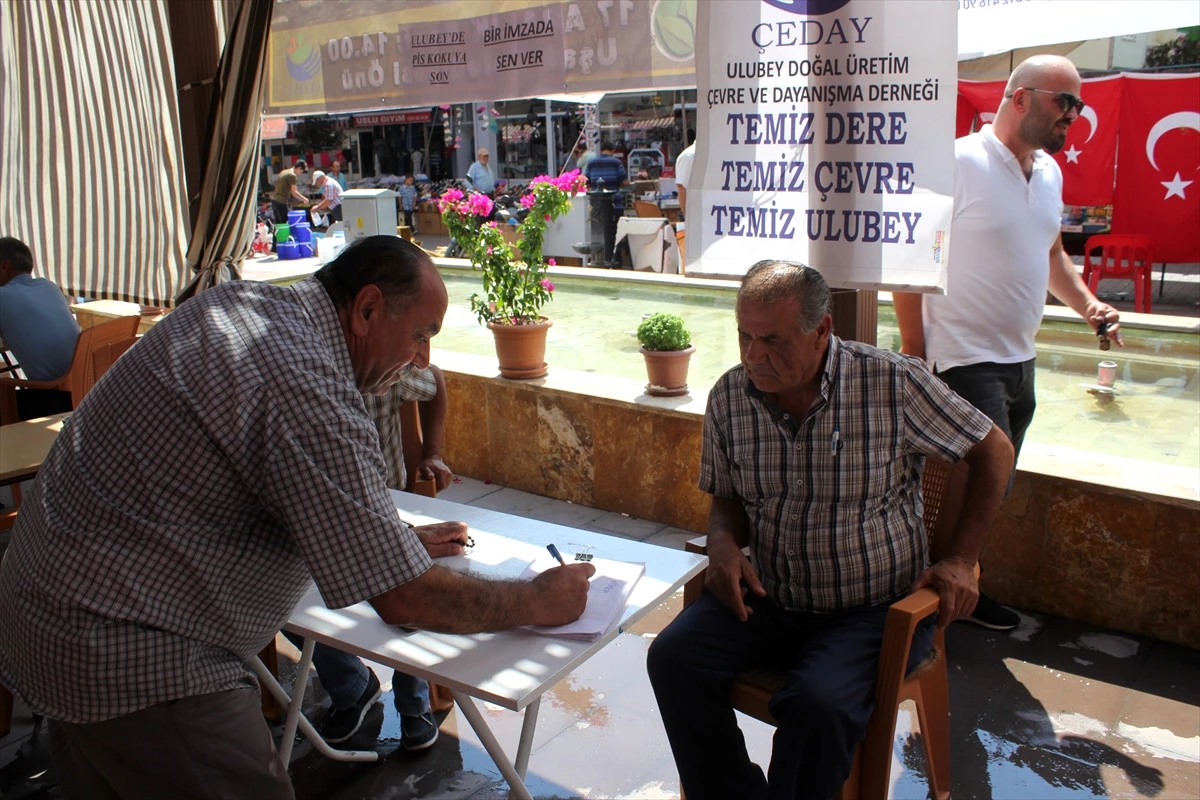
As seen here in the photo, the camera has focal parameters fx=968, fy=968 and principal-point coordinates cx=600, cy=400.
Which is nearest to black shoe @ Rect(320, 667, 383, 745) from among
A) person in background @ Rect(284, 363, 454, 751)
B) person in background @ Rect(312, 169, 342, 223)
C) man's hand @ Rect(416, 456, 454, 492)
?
person in background @ Rect(284, 363, 454, 751)

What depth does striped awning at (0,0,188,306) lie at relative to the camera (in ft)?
16.0

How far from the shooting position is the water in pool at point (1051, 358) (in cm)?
537

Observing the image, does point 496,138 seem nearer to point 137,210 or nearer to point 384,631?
point 137,210

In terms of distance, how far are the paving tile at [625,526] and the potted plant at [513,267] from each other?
87 centimetres

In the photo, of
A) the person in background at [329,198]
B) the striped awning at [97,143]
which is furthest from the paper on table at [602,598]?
the person in background at [329,198]

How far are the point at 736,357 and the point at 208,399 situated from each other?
5735mm

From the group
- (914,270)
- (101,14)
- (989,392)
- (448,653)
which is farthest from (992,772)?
(101,14)

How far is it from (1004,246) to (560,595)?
7.03 ft

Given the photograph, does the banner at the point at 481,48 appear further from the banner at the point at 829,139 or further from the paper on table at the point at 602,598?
the paper on table at the point at 602,598

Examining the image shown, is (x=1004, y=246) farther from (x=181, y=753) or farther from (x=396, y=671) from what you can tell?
(x=181, y=753)

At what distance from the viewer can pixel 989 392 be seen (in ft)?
10.8

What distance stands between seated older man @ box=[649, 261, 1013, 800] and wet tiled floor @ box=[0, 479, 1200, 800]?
0.56 meters

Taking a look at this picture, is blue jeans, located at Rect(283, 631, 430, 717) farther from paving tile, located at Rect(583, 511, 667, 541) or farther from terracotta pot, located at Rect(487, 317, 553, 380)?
terracotta pot, located at Rect(487, 317, 553, 380)

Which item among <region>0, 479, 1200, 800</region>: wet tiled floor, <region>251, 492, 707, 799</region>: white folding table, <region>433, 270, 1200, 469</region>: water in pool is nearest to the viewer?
<region>251, 492, 707, 799</region>: white folding table
